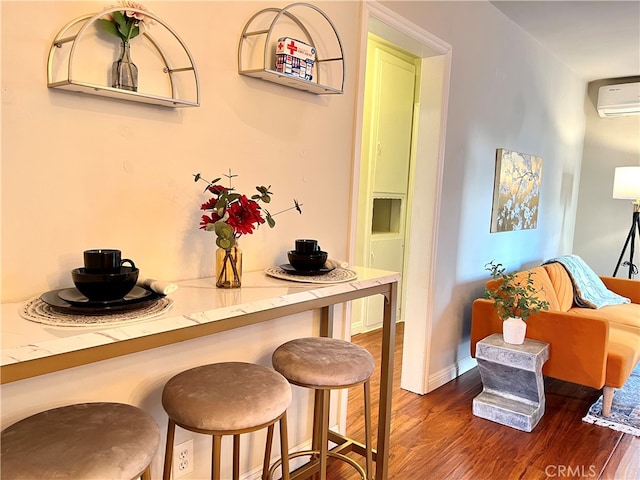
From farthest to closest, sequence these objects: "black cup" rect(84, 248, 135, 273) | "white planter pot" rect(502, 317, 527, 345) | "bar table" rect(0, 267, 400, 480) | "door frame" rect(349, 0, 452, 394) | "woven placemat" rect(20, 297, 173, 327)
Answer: "door frame" rect(349, 0, 452, 394)
"white planter pot" rect(502, 317, 527, 345)
"black cup" rect(84, 248, 135, 273)
"woven placemat" rect(20, 297, 173, 327)
"bar table" rect(0, 267, 400, 480)

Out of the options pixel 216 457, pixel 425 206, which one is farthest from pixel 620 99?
pixel 216 457

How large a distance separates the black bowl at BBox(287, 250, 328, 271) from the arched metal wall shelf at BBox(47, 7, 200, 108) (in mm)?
637

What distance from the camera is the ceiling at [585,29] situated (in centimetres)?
325

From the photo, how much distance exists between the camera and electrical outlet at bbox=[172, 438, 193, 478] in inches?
65.6

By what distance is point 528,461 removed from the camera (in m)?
2.36

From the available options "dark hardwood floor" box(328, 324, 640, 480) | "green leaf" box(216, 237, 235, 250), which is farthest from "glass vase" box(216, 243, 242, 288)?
"dark hardwood floor" box(328, 324, 640, 480)

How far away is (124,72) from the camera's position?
1.38 meters

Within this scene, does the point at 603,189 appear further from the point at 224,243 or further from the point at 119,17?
the point at 119,17

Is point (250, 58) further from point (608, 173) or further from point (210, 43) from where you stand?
point (608, 173)

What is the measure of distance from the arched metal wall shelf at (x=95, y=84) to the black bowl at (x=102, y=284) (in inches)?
19.5

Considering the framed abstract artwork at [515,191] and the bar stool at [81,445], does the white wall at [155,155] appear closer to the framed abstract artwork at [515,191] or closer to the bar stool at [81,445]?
the bar stool at [81,445]

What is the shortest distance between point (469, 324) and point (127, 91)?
9.67 ft

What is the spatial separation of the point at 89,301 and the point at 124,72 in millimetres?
665

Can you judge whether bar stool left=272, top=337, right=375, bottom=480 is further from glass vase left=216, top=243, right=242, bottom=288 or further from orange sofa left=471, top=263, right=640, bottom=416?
orange sofa left=471, top=263, right=640, bottom=416
